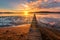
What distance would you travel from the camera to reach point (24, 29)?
80.0 inches

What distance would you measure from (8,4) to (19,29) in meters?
0.48

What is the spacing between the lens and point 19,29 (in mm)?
2037

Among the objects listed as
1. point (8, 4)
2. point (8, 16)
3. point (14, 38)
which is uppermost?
point (8, 4)

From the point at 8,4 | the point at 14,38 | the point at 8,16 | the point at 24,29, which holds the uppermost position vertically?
the point at 8,4

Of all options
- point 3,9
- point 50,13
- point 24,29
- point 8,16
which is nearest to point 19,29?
point 24,29

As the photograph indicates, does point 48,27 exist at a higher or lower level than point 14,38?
higher

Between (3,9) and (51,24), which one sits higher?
(3,9)

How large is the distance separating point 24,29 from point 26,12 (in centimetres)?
30

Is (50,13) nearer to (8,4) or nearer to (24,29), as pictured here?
(24,29)

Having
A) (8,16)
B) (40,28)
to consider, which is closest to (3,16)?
(8,16)

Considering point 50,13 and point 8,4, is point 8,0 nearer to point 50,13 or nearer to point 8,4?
point 8,4

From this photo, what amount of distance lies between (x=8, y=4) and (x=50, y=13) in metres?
0.76

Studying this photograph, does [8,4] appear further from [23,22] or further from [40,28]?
[40,28]

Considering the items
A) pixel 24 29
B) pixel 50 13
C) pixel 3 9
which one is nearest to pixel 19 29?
pixel 24 29
